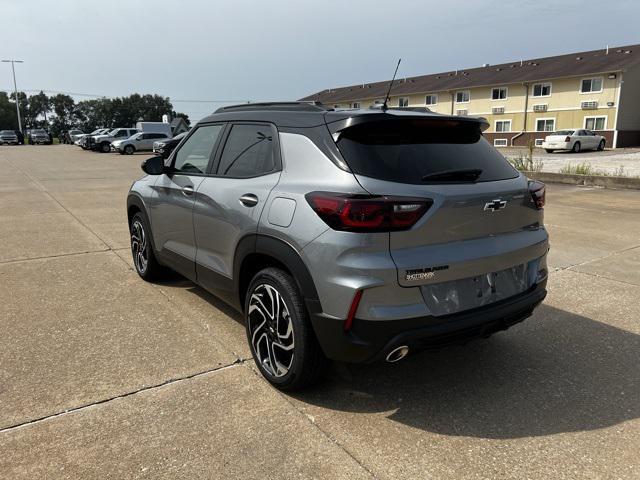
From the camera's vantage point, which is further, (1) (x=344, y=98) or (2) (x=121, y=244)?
(1) (x=344, y=98)

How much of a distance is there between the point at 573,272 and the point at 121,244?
5.80m

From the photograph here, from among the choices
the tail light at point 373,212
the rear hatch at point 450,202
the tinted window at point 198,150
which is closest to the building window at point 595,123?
the rear hatch at point 450,202

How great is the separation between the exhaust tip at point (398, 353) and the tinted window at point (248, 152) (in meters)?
1.36

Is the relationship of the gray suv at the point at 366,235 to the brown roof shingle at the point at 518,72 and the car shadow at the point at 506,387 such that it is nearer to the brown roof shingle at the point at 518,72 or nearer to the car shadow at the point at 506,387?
the car shadow at the point at 506,387

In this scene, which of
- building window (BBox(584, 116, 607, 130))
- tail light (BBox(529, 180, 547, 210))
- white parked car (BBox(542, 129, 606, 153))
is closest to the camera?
tail light (BBox(529, 180, 547, 210))

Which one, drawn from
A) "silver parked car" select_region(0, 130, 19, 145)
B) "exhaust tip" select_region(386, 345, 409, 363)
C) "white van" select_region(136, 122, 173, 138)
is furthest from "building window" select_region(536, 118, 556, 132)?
"silver parked car" select_region(0, 130, 19, 145)

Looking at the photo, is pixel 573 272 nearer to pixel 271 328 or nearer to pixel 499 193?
pixel 499 193

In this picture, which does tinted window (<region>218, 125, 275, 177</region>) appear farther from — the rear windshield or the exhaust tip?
the exhaust tip

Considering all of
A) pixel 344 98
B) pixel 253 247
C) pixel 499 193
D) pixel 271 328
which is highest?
pixel 344 98

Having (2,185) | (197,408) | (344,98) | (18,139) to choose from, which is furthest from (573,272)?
(18,139)

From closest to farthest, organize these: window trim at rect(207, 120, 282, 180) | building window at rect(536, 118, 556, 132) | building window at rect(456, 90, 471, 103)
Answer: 1. window trim at rect(207, 120, 282, 180)
2. building window at rect(536, 118, 556, 132)
3. building window at rect(456, 90, 471, 103)

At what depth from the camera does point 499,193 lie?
3.00 metres

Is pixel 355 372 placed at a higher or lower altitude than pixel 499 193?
lower

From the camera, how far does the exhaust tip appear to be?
2635 millimetres
